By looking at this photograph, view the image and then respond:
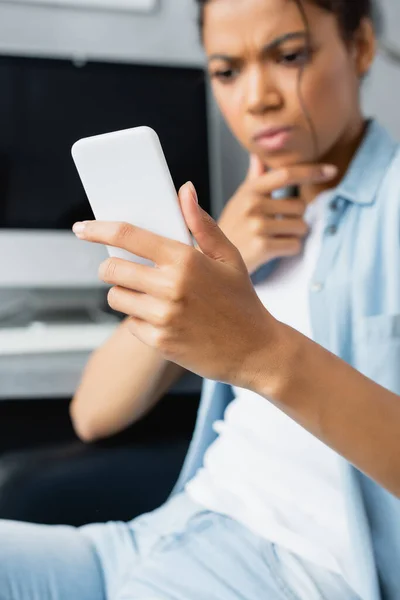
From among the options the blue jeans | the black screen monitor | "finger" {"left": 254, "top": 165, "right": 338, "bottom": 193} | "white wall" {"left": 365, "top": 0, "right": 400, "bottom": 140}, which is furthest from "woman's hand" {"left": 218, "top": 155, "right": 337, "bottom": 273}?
"white wall" {"left": 365, "top": 0, "right": 400, "bottom": 140}

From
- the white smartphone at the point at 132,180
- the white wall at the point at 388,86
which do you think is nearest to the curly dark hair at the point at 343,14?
the white smartphone at the point at 132,180

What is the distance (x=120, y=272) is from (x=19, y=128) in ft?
2.11

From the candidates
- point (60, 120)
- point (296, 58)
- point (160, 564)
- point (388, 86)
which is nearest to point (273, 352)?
point (160, 564)

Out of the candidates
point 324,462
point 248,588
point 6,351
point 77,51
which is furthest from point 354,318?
point 77,51

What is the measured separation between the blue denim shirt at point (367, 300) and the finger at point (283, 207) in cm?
3

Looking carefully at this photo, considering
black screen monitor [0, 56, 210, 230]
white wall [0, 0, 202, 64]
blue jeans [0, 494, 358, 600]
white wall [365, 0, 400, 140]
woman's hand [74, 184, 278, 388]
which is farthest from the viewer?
white wall [365, 0, 400, 140]

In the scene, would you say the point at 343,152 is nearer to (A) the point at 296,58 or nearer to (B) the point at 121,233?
(A) the point at 296,58

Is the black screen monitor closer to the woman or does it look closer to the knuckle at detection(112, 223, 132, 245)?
the woman

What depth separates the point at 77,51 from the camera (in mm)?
1054

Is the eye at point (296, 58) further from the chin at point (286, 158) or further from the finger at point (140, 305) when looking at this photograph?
the finger at point (140, 305)

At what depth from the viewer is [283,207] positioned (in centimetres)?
60

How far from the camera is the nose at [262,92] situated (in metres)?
0.57

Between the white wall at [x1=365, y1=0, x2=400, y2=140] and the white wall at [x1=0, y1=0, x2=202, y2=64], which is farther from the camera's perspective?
the white wall at [x1=365, y1=0, x2=400, y2=140]

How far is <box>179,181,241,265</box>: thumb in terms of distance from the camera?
0.33 m
